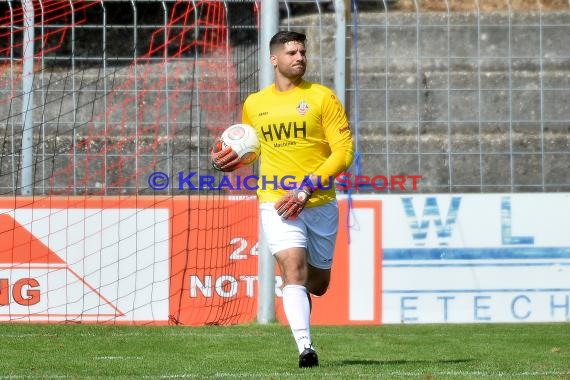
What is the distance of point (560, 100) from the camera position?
39.3 feet

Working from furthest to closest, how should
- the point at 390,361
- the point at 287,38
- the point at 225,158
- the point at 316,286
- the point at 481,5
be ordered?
1. the point at 481,5
2. the point at 390,361
3. the point at 316,286
4. the point at 225,158
5. the point at 287,38

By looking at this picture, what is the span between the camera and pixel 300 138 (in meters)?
7.54

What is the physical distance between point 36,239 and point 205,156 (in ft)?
6.16

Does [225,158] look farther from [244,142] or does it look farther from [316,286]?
[316,286]

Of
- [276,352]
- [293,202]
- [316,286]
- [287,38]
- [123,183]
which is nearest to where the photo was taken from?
[293,202]

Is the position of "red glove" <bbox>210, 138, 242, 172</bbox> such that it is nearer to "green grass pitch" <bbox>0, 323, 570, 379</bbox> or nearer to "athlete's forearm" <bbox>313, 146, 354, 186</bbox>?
"athlete's forearm" <bbox>313, 146, 354, 186</bbox>

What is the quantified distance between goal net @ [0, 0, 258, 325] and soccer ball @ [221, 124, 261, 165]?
3.71m

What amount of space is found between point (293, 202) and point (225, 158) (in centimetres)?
60

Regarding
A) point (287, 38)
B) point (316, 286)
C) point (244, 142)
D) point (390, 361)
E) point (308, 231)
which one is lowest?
point (390, 361)

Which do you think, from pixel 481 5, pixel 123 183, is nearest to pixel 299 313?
pixel 123 183

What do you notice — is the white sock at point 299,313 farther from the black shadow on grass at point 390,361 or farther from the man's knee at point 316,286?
the black shadow on grass at point 390,361

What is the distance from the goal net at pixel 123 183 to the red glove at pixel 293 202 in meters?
4.11

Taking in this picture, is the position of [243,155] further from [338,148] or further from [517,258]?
[517,258]

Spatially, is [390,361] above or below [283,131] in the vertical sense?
below
